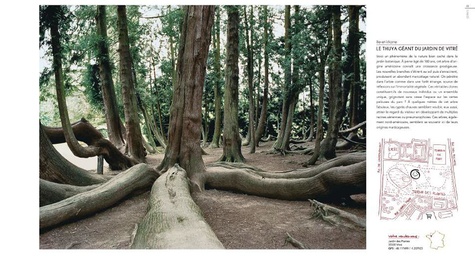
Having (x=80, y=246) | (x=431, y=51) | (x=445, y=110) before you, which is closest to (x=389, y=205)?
(x=445, y=110)

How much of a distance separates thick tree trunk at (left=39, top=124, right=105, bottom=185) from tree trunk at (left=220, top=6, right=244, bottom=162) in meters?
3.82

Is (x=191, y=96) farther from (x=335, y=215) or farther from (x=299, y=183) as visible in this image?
(x=335, y=215)

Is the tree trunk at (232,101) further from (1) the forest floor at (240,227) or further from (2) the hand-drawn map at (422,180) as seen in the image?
(2) the hand-drawn map at (422,180)

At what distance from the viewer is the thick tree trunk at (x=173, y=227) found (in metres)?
2.22

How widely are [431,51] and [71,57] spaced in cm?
597

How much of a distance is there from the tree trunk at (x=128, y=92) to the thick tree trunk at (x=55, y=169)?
3.60 meters

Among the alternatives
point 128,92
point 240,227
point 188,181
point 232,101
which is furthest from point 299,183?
point 128,92

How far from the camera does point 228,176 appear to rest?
481 centimetres

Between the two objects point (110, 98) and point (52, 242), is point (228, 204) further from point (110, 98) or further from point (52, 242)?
point (110, 98)

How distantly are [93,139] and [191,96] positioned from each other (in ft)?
9.18

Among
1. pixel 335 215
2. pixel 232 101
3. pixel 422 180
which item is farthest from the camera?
pixel 232 101

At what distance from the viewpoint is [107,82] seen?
8633 millimetres

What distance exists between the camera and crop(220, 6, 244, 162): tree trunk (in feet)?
25.5

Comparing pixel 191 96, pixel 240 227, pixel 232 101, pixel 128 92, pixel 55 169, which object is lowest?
pixel 240 227
